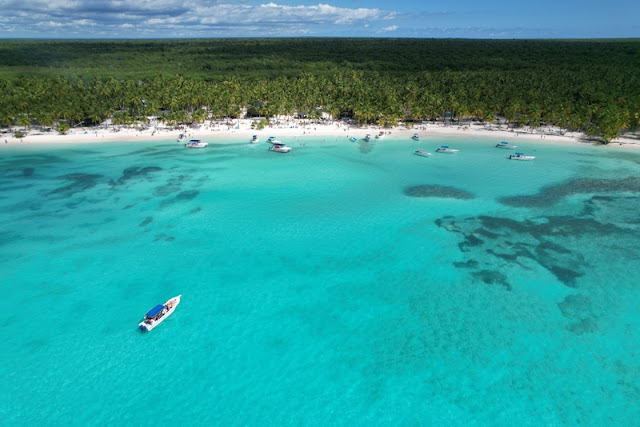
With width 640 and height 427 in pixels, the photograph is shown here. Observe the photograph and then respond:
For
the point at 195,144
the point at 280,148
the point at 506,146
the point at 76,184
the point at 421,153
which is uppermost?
the point at 506,146

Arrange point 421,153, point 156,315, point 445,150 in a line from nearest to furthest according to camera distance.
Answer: point 156,315, point 421,153, point 445,150

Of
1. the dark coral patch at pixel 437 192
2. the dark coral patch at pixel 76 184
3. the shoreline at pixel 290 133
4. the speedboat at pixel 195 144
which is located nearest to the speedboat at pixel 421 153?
the shoreline at pixel 290 133

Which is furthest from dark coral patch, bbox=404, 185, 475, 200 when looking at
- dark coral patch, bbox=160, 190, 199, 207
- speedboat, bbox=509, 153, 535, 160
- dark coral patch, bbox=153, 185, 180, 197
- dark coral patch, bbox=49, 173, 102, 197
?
dark coral patch, bbox=49, 173, 102, 197

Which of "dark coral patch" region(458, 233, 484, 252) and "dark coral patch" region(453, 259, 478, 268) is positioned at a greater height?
"dark coral patch" region(458, 233, 484, 252)

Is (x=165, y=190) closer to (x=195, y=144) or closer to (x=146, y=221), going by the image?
(x=146, y=221)

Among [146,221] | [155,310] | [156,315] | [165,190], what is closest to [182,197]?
[165,190]

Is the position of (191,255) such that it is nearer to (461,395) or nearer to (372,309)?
(372,309)

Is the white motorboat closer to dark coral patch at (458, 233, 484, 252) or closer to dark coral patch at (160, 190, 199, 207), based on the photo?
dark coral patch at (458, 233, 484, 252)

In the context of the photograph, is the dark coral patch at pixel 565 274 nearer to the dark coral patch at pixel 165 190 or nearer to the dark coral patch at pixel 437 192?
the dark coral patch at pixel 437 192
